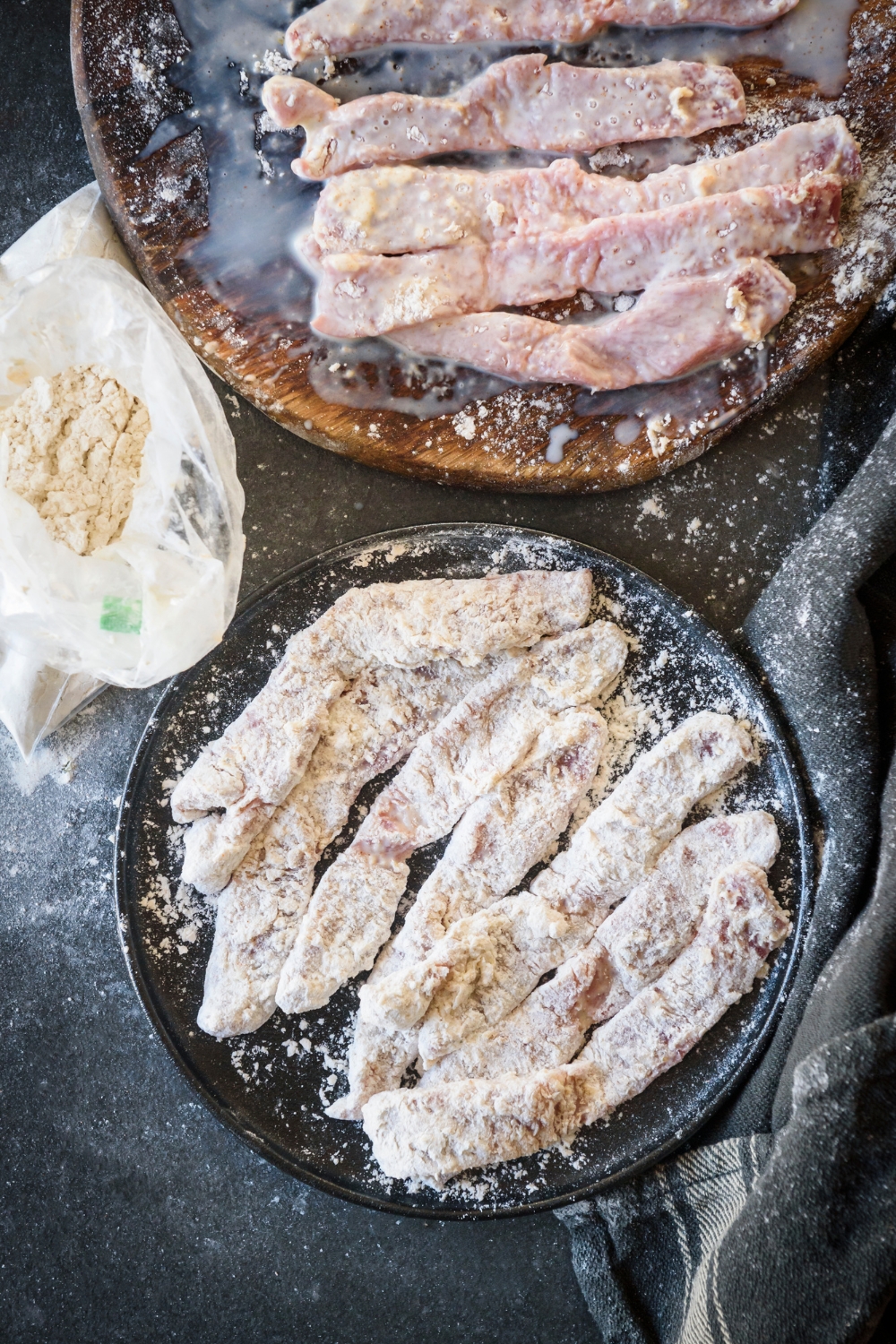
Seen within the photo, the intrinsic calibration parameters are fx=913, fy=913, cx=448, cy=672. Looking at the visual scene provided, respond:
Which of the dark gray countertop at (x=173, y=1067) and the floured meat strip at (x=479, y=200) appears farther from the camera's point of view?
the dark gray countertop at (x=173, y=1067)

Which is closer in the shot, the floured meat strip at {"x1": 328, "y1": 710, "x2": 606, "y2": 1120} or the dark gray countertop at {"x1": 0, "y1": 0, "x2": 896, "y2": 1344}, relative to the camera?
the floured meat strip at {"x1": 328, "y1": 710, "x2": 606, "y2": 1120}

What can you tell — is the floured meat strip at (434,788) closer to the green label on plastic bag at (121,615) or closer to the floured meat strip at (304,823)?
the floured meat strip at (304,823)

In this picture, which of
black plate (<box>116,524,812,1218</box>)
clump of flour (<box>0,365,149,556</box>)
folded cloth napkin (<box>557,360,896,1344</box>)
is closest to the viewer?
folded cloth napkin (<box>557,360,896,1344</box>)

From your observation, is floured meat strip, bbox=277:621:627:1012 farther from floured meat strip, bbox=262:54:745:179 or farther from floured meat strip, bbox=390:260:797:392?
floured meat strip, bbox=262:54:745:179

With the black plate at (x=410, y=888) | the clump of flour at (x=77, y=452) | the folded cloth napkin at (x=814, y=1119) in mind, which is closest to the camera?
A: the folded cloth napkin at (x=814, y=1119)

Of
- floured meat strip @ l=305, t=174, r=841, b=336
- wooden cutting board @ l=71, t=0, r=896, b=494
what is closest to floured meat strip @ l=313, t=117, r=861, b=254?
floured meat strip @ l=305, t=174, r=841, b=336

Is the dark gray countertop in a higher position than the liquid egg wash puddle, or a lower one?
lower


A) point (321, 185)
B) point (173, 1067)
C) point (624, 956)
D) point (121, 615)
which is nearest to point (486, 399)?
point (321, 185)

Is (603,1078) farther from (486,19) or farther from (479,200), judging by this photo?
(486,19)

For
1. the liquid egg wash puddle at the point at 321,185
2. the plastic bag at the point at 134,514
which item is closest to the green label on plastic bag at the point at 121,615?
the plastic bag at the point at 134,514
